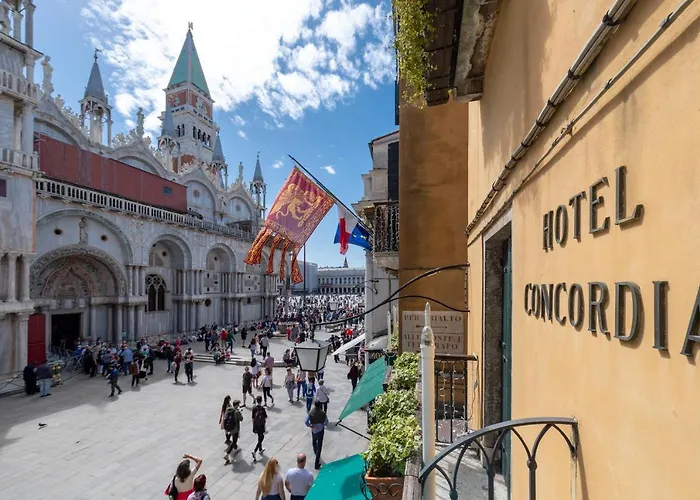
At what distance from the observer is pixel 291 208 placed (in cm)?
1351

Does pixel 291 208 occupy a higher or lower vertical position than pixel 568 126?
higher

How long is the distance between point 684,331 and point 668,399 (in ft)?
0.85

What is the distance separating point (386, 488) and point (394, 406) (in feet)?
4.47

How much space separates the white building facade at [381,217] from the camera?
11.5 m

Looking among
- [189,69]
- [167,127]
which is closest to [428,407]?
[167,127]

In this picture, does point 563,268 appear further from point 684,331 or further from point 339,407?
point 339,407

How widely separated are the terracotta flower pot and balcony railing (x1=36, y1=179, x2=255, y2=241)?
886 inches

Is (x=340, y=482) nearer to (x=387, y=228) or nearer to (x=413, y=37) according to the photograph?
(x=413, y=37)

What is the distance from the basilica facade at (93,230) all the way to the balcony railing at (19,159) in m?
0.05

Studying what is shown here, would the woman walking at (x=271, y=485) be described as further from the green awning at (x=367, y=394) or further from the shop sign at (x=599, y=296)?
the shop sign at (x=599, y=296)

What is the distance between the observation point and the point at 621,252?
5.44 feet

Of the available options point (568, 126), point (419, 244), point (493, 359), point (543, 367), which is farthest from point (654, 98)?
point (419, 244)

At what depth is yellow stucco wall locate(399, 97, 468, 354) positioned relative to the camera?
27.0 feet

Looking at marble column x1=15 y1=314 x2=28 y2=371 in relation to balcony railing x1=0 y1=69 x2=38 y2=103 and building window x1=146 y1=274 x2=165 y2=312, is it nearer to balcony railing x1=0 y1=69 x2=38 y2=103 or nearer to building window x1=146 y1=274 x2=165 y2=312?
building window x1=146 y1=274 x2=165 y2=312
